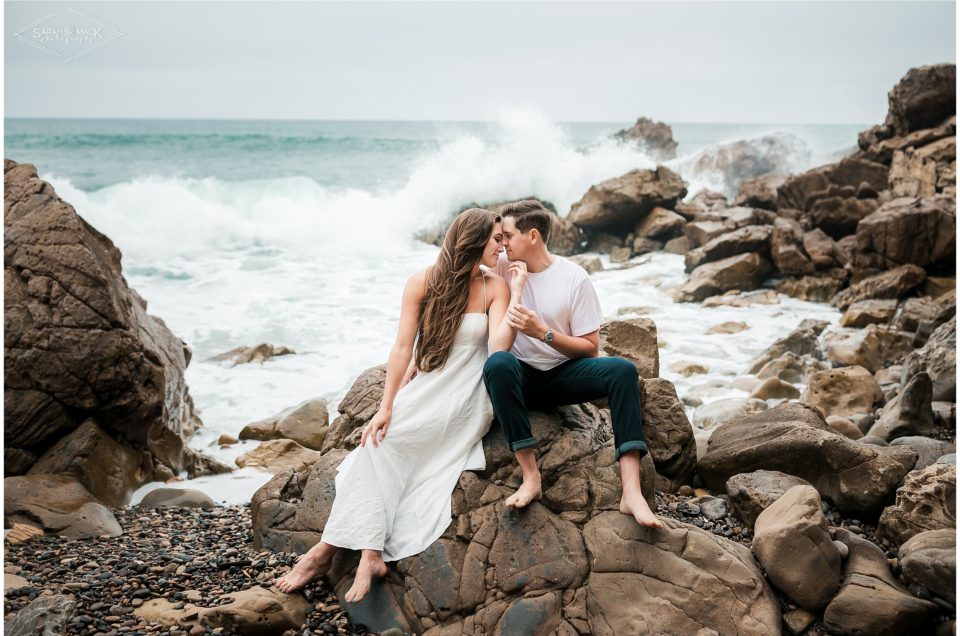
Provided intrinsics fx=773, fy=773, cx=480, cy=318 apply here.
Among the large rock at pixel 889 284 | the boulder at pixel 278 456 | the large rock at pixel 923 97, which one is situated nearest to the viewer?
the boulder at pixel 278 456

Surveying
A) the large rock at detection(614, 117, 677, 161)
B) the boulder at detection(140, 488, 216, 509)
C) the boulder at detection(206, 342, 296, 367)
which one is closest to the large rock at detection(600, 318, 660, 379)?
the boulder at detection(140, 488, 216, 509)

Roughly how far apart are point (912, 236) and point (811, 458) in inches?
385

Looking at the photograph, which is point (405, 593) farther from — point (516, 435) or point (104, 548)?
point (104, 548)

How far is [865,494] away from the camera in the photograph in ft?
17.0

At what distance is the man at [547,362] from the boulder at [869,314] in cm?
951

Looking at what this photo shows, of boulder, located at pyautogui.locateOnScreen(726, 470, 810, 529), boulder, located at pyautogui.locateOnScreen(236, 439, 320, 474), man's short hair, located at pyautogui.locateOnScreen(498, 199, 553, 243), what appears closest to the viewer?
man's short hair, located at pyautogui.locateOnScreen(498, 199, 553, 243)

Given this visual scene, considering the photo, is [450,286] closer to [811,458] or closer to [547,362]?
[547,362]

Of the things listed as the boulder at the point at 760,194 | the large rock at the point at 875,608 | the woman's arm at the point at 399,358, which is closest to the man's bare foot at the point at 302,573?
the woman's arm at the point at 399,358

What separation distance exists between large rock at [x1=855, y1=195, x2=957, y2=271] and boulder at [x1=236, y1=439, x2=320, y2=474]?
1070cm

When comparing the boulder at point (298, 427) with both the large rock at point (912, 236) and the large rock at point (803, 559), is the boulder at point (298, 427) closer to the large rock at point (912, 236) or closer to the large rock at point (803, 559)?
the large rock at point (803, 559)

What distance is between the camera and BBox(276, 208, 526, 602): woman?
14.2ft

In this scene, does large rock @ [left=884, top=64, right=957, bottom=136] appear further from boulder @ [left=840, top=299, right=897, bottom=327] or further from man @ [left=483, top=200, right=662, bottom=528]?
man @ [left=483, top=200, right=662, bottom=528]

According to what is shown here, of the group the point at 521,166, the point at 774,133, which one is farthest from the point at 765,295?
the point at 774,133

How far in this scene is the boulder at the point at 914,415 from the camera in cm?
685
